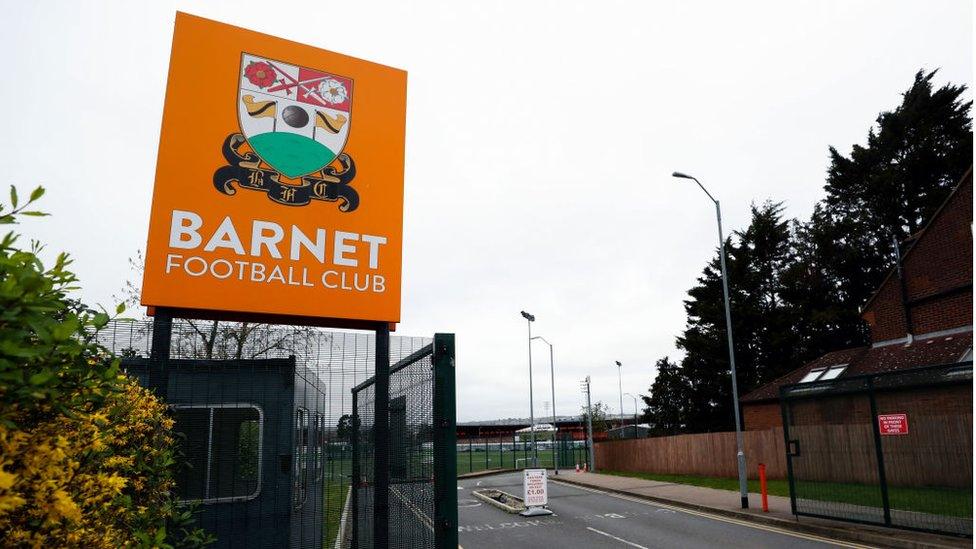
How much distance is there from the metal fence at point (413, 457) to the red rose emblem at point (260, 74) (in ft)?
12.5

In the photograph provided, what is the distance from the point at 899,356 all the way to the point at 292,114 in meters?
24.0

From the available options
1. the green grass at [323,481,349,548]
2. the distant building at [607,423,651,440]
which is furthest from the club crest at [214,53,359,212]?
the distant building at [607,423,651,440]

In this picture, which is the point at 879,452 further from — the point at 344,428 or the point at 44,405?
the point at 44,405

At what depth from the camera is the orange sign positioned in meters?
6.72

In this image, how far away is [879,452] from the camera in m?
12.5

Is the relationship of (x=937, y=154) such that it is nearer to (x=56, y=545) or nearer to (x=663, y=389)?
(x=663, y=389)

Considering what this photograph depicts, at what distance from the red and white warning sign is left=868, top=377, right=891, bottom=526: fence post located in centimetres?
10

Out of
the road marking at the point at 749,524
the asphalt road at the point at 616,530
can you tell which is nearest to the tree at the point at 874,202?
the road marking at the point at 749,524

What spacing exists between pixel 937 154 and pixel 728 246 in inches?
610

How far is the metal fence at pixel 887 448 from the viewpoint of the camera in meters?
11.1

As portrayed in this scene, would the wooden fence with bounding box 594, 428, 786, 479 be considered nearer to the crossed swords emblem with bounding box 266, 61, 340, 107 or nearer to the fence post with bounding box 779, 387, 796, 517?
the fence post with bounding box 779, 387, 796, 517

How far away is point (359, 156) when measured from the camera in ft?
25.5

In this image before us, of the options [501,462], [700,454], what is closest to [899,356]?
[700,454]

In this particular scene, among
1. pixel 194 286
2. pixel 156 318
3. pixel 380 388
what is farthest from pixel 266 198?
pixel 380 388
